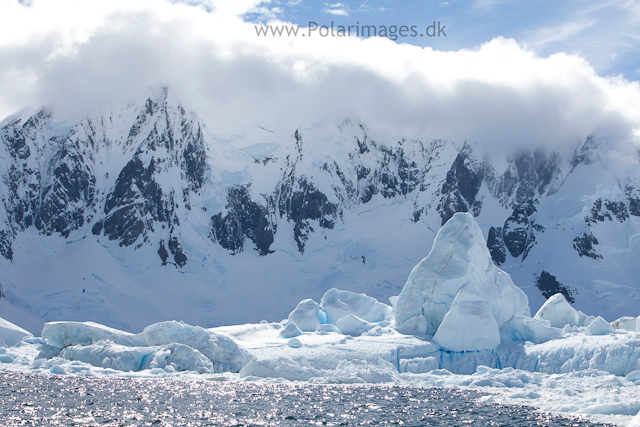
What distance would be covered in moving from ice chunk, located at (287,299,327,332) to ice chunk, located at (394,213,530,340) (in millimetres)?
7363

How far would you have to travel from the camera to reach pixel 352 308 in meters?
51.7

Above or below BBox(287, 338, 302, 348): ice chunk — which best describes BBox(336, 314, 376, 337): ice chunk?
above

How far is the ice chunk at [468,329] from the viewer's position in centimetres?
3806

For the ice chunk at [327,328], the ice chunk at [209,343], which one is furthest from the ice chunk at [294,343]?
the ice chunk at [327,328]

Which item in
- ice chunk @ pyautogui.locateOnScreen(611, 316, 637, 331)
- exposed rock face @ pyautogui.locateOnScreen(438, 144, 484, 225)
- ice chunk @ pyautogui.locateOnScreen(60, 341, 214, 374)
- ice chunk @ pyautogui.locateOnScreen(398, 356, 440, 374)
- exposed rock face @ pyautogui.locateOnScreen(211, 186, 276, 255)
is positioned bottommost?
ice chunk @ pyautogui.locateOnScreen(398, 356, 440, 374)

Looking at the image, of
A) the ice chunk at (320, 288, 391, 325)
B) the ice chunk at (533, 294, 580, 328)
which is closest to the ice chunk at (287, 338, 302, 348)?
the ice chunk at (320, 288, 391, 325)

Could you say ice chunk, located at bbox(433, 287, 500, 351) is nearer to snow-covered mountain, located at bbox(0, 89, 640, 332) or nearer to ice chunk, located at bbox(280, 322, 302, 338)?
ice chunk, located at bbox(280, 322, 302, 338)

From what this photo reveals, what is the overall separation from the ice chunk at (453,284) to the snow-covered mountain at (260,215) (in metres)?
47.6

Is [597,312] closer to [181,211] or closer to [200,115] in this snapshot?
[181,211]

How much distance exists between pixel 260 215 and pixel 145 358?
242ft

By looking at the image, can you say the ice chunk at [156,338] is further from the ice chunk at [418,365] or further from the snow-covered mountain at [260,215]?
the snow-covered mountain at [260,215]

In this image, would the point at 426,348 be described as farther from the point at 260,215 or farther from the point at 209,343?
the point at 260,215

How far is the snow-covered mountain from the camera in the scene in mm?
90375

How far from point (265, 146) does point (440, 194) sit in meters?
33.6
